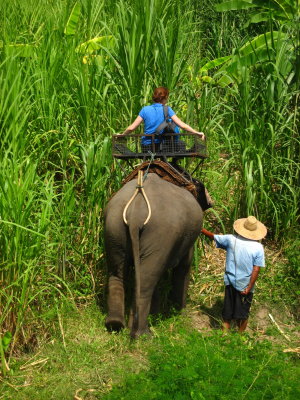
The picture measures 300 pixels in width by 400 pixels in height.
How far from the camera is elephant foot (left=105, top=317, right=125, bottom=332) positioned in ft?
17.8

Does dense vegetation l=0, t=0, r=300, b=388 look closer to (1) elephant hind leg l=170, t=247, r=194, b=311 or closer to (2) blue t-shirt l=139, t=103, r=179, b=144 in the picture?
(2) blue t-shirt l=139, t=103, r=179, b=144

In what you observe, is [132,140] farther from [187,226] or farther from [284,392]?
[284,392]

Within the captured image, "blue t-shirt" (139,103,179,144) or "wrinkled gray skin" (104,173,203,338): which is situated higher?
"blue t-shirt" (139,103,179,144)

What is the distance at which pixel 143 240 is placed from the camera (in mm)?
5242

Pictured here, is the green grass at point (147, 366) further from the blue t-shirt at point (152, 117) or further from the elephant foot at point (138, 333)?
the blue t-shirt at point (152, 117)

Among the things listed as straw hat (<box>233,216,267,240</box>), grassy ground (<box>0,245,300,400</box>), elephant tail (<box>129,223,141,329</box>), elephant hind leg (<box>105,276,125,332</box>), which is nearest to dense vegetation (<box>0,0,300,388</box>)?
grassy ground (<box>0,245,300,400</box>)

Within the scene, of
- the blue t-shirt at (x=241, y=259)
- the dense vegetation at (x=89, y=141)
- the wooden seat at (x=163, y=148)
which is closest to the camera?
the dense vegetation at (x=89, y=141)

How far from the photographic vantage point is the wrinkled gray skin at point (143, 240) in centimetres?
523

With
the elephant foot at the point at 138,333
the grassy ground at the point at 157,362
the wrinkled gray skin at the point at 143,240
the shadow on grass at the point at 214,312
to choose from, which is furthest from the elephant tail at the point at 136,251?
the shadow on grass at the point at 214,312

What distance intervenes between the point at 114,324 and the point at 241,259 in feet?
3.81

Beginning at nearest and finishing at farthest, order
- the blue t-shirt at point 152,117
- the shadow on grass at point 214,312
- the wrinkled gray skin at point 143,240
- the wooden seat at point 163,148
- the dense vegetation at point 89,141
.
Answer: the dense vegetation at point 89,141
the wrinkled gray skin at point 143,240
the wooden seat at point 163,148
the blue t-shirt at point 152,117
the shadow on grass at point 214,312

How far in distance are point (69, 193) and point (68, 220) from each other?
23cm

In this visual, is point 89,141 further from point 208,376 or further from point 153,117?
point 208,376

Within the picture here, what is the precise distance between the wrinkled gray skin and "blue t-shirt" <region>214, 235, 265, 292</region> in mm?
418
